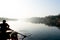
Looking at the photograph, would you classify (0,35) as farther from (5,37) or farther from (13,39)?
(13,39)

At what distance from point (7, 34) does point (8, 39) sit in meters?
1.36

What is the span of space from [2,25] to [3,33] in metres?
3.17

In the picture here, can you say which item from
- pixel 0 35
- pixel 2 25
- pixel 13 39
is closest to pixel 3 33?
pixel 0 35

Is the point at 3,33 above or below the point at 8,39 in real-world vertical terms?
above

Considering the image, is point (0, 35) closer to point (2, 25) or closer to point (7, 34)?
point (7, 34)

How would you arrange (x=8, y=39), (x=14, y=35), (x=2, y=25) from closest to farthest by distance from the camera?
1. (x=14, y=35)
2. (x=8, y=39)
3. (x=2, y=25)

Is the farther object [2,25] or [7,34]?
[2,25]

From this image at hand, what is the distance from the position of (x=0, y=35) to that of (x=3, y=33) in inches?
27.4

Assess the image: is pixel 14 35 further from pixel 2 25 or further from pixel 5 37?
pixel 2 25

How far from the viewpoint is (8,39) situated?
18.2 metres

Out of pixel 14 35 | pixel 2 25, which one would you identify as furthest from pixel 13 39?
pixel 2 25

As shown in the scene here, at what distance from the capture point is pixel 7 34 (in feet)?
56.4

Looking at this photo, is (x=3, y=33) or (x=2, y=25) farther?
(x=2, y=25)

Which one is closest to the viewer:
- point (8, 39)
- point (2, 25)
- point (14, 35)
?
point (14, 35)
